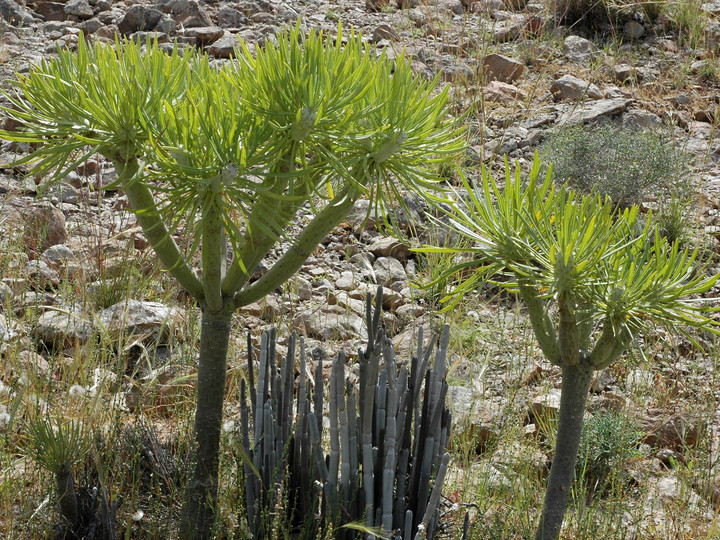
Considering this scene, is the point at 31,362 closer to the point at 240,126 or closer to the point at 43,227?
the point at 43,227

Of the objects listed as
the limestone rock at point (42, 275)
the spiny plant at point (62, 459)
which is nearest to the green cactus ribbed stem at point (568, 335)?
the spiny plant at point (62, 459)

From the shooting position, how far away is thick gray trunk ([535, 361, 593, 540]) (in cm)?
152

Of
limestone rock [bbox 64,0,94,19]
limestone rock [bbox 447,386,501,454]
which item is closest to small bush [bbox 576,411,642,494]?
limestone rock [bbox 447,386,501,454]

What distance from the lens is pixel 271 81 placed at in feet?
4.31

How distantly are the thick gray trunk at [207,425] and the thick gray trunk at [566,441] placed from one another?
733 millimetres

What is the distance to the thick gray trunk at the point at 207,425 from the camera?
1.69 m

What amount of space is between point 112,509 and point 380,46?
4159 millimetres

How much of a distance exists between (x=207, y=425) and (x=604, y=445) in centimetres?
140

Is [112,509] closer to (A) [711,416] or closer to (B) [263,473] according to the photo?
(B) [263,473]

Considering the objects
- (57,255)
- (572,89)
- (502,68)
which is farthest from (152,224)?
(502,68)

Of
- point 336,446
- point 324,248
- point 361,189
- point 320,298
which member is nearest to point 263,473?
point 336,446

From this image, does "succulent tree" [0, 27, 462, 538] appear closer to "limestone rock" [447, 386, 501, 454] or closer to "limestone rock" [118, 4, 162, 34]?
"limestone rock" [447, 386, 501, 454]

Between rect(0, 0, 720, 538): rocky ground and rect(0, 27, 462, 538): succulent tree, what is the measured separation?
4.2 inches

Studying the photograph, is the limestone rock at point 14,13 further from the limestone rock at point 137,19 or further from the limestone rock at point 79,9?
the limestone rock at point 137,19
